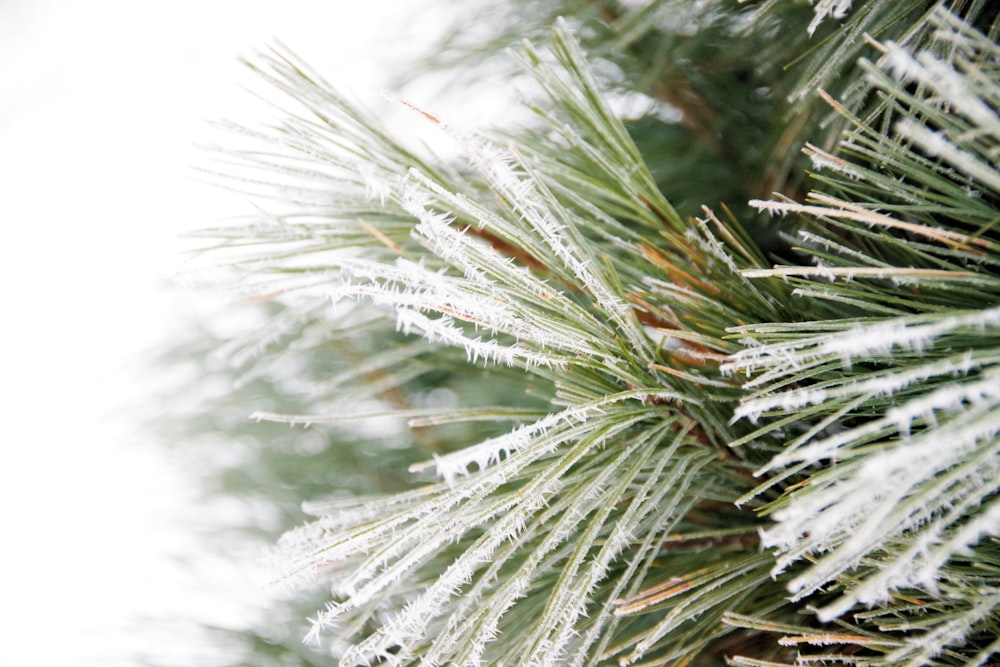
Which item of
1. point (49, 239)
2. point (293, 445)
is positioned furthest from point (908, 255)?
point (49, 239)

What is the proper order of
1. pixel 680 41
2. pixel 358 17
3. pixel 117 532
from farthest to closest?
1. pixel 358 17
2. pixel 117 532
3. pixel 680 41

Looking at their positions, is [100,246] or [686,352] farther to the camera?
[100,246]

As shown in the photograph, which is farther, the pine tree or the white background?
the white background

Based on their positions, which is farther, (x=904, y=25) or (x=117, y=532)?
(x=117, y=532)

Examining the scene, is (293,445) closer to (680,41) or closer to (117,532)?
(117,532)
